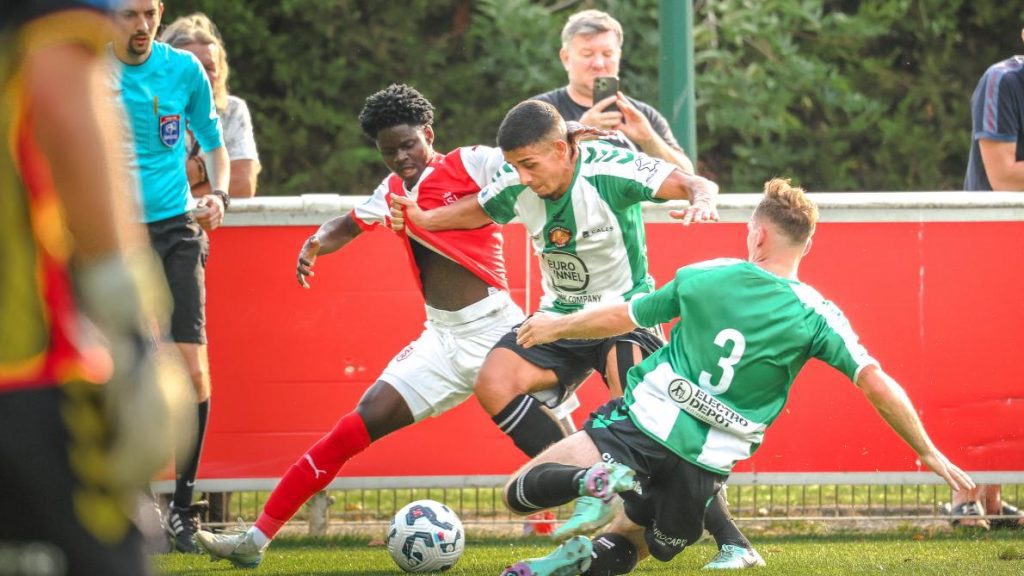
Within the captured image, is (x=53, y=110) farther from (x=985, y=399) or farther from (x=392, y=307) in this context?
(x=985, y=399)

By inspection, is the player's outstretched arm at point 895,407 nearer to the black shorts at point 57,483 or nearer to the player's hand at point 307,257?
the player's hand at point 307,257

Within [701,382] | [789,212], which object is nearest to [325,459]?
[701,382]

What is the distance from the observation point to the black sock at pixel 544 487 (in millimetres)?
5105

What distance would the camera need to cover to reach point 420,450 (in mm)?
7402

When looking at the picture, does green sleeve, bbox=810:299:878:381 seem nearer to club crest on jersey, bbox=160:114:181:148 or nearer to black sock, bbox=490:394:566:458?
black sock, bbox=490:394:566:458

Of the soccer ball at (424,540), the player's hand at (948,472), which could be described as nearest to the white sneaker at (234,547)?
the soccer ball at (424,540)

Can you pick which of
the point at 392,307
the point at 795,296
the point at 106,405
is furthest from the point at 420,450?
the point at 106,405

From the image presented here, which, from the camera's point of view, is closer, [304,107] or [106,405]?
[106,405]

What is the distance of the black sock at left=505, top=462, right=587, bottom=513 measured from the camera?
511 centimetres

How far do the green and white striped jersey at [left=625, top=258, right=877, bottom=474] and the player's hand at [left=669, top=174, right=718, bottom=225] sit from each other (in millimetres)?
252

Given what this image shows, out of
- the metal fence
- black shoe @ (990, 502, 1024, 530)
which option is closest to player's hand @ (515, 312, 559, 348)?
the metal fence

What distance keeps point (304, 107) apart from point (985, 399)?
783 centimetres

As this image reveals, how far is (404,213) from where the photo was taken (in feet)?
20.8

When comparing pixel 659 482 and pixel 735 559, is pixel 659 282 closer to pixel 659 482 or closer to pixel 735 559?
pixel 735 559
